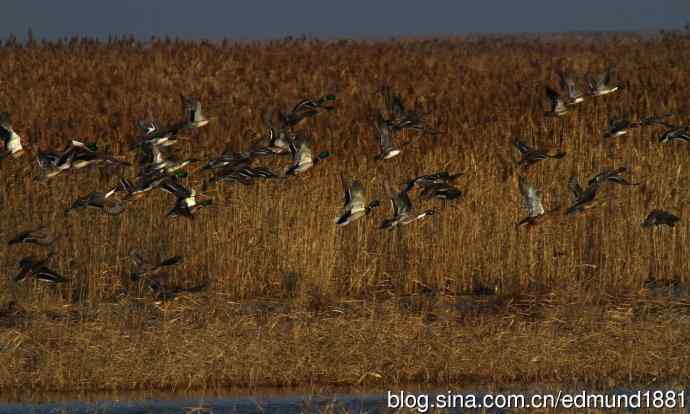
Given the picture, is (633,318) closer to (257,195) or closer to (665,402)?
(665,402)

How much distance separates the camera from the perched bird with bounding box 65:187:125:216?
452 inches

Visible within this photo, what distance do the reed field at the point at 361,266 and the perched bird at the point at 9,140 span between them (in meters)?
0.68

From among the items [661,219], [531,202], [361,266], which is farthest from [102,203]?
[661,219]

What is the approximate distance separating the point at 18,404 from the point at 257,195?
517 centimetres

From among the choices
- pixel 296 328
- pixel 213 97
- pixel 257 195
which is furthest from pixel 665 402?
pixel 213 97

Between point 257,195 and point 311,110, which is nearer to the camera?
point 311,110

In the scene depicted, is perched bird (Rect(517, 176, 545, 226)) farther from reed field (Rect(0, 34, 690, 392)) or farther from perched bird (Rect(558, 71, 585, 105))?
perched bird (Rect(558, 71, 585, 105))

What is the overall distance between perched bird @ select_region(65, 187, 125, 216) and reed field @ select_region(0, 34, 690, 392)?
0.55 m

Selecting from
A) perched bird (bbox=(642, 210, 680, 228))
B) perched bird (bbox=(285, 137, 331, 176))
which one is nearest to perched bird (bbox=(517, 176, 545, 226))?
perched bird (bbox=(642, 210, 680, 228))

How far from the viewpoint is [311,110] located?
12.2 metres

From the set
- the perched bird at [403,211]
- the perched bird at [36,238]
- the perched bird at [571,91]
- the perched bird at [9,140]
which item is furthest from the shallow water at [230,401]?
the perched bird at [571,91]

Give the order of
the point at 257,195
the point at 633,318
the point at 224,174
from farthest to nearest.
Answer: the point at 257,195
the point at 224,174
the point at 633,318

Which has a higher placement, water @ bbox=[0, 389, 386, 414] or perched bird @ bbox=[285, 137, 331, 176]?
perched bird @ bbox=[285, 137, 331, 176]

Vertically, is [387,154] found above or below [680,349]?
above
